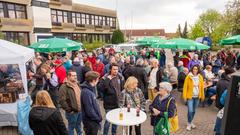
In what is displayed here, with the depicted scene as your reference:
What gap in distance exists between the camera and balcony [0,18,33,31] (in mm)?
23438

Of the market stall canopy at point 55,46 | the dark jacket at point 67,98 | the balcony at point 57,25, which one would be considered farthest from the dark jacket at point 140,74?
the balcony at point 57,25

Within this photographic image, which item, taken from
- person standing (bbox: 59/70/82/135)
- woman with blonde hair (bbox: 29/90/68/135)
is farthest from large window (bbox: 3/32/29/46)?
woman with blonde hair (bbox: 29/90/68/135)

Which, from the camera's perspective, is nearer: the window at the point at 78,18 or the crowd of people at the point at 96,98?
the crowd of people at the point at 96,98

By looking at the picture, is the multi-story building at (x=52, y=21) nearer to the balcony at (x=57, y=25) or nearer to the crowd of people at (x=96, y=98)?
the balcony at (x=57, y=25)

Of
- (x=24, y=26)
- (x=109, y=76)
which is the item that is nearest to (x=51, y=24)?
(x=24, y=26)

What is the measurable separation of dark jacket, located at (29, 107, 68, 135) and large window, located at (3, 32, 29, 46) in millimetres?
24247

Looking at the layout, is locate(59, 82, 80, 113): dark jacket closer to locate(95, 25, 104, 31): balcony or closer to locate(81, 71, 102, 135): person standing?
locate(81, 71, 102, 135): person standing

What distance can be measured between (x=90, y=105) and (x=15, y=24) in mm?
24661

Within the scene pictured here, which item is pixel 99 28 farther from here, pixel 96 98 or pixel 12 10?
pixel 96 98

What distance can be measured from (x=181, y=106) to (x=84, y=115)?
4.85m

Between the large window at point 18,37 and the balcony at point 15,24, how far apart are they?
0.73 m

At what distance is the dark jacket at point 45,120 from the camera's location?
3.21m

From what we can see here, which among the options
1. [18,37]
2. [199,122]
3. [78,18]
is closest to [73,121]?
[199,122]

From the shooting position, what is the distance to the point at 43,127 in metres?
3.26
